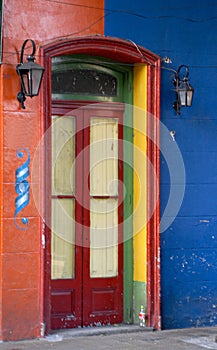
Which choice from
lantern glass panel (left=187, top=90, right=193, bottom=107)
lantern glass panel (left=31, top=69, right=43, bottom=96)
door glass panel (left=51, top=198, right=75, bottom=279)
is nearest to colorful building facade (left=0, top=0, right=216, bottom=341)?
door glass panel (left=51, top=198, right=75, bottom=279)

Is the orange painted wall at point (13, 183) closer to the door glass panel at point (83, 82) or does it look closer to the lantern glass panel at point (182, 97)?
the door glass panel at point (83, 82)

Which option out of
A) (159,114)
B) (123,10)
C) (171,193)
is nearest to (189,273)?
(171,193)

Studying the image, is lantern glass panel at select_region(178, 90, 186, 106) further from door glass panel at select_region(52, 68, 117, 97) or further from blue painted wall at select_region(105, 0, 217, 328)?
door glass panel at select_region(52, 68, 117, 97)

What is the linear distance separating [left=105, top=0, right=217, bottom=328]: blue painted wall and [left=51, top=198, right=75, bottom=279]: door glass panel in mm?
1156

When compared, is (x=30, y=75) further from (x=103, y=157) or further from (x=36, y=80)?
(x=103, y=157)

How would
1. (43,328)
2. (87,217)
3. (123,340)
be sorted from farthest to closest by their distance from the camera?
(87,217) → (123,340) → (43,328)

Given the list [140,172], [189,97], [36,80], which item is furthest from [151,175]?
[36,80]

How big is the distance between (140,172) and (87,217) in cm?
88

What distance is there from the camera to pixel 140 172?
9.95 m

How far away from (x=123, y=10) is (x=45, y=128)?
1.80m

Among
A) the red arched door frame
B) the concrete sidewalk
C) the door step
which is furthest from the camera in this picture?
the red arched door frame

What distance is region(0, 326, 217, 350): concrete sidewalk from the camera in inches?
349

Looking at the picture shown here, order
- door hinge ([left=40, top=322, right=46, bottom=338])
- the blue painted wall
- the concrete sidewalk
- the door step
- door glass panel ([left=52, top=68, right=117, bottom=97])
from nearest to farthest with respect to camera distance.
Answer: the concrete sidewalk < door hinge ([left=40, top=322, right=46, bottom=338]) < the door step < door glass panel ([left=52, top=68, right=117, bottom=97]) < the blue painted wall

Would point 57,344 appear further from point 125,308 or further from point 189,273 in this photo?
point 189,273
